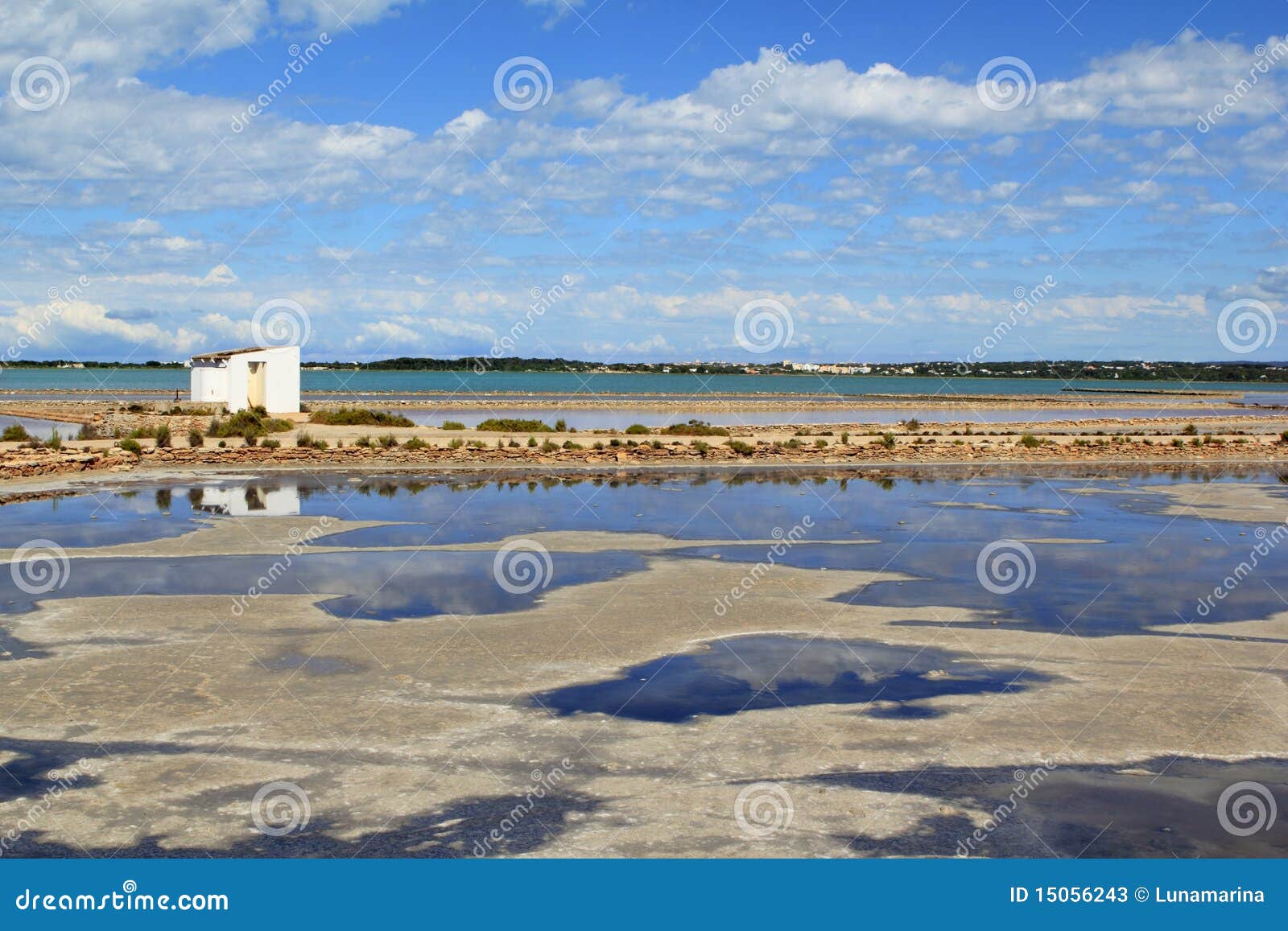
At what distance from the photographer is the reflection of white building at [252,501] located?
20.8 m

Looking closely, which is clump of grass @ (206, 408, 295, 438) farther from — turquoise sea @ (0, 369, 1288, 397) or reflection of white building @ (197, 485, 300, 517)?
turquoise sea @ (0, 369, 1288, 397)

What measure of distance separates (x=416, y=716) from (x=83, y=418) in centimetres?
4722

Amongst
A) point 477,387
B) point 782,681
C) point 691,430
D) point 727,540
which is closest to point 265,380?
point 691,430

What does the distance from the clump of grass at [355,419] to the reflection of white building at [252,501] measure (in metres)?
18.1

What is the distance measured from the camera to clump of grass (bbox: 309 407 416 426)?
4322 cm

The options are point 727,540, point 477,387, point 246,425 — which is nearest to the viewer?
point 727,540

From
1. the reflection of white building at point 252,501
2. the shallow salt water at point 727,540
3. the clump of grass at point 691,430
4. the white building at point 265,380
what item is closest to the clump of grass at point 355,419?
the white building at point 265,380

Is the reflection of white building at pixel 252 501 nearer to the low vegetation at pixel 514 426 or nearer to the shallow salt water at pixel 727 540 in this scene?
the shallow salt water at pixel 727 540

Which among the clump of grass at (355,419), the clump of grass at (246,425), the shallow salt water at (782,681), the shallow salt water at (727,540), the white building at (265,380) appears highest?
the white building at (265,380)

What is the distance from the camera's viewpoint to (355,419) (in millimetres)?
44219

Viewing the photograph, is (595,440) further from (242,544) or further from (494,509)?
(242,544)

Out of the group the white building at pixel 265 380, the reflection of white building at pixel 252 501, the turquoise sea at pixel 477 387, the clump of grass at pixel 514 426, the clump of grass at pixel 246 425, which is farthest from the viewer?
the turquoise sea at pixel 477 387

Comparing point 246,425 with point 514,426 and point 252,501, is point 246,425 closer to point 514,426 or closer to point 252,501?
point 514,426

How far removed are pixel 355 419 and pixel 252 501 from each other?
22004mm
